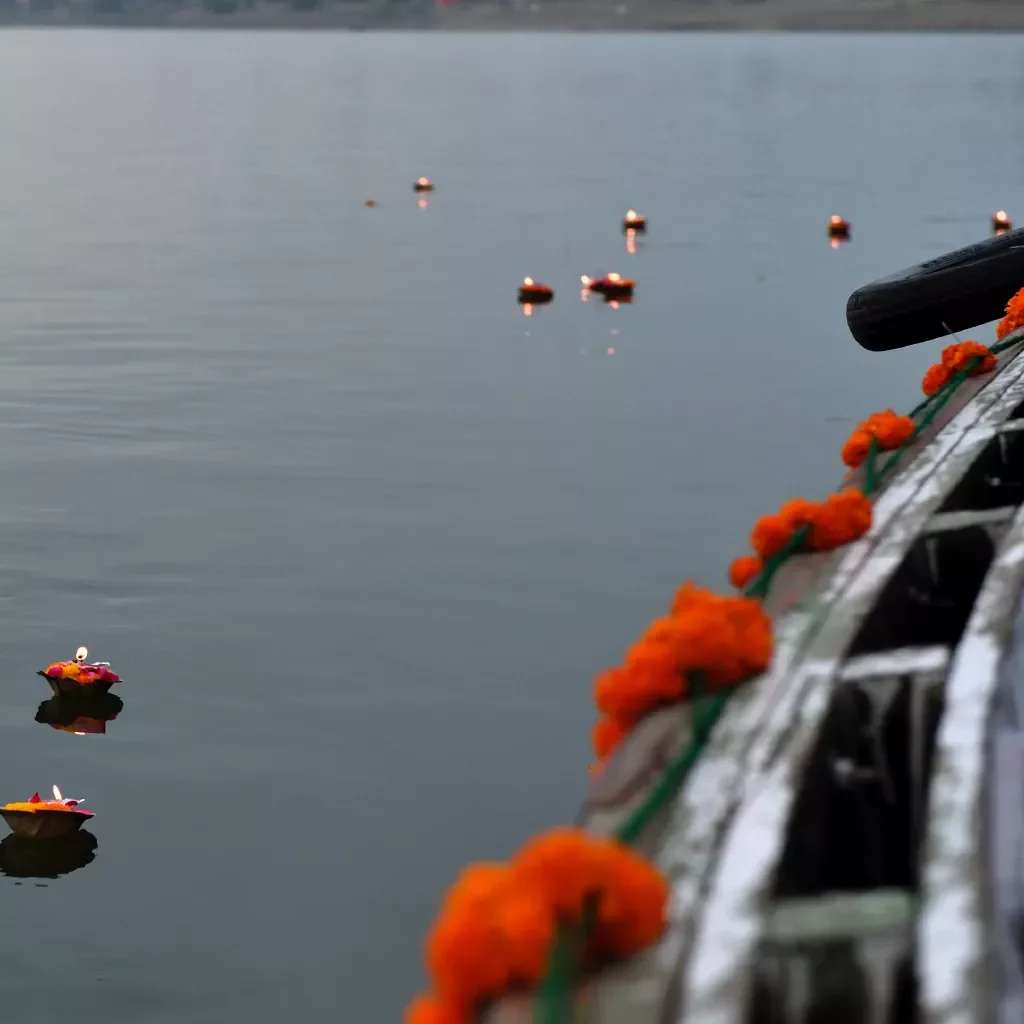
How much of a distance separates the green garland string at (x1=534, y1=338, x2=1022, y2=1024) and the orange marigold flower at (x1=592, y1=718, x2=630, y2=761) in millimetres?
233

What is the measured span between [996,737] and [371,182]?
54.3 metres

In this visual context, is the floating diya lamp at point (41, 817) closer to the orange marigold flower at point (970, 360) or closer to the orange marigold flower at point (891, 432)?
the orange marigold flower at point (891, 432)

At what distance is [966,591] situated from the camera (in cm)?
590

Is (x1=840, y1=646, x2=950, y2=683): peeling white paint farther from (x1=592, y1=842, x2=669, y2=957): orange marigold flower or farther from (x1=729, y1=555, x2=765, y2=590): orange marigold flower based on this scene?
(x1=592, y1=842, x2=669, y2=957): orange marigold flower

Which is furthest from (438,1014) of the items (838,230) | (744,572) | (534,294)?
(838,230)

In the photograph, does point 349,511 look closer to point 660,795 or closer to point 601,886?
point 660,795

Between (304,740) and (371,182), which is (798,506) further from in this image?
(371,182)

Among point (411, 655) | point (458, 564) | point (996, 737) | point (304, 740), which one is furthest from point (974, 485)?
point (458, 564)

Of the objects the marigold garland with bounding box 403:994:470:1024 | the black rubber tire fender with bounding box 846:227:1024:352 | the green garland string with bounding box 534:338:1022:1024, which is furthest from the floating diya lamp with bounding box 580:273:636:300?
the marigold garland with bounding box 403:994:470:1024

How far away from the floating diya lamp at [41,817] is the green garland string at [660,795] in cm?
454

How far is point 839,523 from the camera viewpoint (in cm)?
581

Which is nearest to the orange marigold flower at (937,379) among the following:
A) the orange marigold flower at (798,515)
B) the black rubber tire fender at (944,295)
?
the black rubber tire fender at (944,295)

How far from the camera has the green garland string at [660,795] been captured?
10.1 feet

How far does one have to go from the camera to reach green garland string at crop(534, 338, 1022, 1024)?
3.07 m
